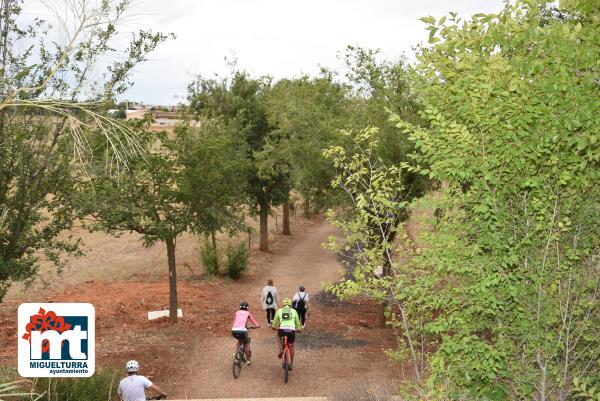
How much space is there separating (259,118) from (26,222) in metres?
16.6

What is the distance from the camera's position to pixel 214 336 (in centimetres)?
1609

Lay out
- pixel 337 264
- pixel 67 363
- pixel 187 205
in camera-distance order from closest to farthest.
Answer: pixel 67 363
pixel 187 205
pixel 337 264

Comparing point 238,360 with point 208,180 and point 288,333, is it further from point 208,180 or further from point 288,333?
point 208,180

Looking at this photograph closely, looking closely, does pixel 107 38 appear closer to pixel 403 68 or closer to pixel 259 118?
pixel 403 68

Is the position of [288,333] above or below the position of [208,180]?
below

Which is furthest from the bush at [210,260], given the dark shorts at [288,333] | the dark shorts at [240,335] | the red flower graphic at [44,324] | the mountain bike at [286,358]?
the red flower graphic at [44,324]

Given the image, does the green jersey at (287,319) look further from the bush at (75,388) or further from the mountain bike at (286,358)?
the bush at (75,388)

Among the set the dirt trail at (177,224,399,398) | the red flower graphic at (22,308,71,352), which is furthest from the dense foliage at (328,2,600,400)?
the dirt trail at (177,224,399,398)

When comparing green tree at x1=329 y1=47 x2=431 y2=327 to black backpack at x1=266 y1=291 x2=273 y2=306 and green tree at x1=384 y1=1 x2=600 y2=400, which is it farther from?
green tree at x1=384 y1=1 x2=600 y2=400

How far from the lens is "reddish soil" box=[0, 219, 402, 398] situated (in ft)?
42.2

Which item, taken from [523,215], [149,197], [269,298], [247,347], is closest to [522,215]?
[523,215]

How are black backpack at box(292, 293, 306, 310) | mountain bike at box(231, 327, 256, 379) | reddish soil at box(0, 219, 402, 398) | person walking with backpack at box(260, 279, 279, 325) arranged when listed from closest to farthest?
mountain bike at box(231, 327, 256, 379) < reddish soil at box(0, 219, 402, 398) < black backpack at box(292, 293, 306, 310) < person walking with backpack at box(260, 279, 279, 325)

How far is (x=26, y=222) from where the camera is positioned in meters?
11.4

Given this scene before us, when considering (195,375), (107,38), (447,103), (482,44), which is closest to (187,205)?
(195,375)
